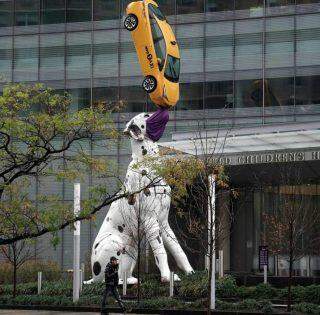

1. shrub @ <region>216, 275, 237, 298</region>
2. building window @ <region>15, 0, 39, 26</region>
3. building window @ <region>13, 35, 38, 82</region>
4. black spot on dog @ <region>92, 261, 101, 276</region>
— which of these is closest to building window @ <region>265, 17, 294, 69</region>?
building window @ <region>13, 35, 38, 82</region>

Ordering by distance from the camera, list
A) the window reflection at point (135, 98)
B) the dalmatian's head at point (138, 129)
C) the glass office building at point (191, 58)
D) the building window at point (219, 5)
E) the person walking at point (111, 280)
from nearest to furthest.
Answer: the person walking at point (111, 280)
the dalmatian's head at point (138, 129)
the glass office building at point (191, 58)
the building window at point (219, 5)
the window reflection at point (135, 98)

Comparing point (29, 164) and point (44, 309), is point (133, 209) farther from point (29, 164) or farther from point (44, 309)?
point (29, 164)

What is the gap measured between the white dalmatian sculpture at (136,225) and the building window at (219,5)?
16473 millimetres

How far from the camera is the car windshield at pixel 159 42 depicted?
27672mm

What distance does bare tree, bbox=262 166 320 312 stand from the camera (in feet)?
101

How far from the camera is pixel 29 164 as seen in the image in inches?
647

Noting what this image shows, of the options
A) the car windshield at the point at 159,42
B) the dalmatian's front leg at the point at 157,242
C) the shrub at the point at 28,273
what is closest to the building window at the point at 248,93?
the shrub at the point at 28,273

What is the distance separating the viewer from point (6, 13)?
4819cm

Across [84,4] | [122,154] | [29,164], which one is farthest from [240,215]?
[29,164]

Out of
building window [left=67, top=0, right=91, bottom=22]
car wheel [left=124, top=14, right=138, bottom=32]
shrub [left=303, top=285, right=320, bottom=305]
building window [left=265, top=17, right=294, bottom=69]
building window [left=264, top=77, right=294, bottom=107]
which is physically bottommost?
shrub [left=303, top=285, right=320, bottom=305]

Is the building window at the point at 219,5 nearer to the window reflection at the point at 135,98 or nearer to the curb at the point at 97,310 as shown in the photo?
the window reflection at the point at 135,98

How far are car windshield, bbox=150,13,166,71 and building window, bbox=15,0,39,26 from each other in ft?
68.6

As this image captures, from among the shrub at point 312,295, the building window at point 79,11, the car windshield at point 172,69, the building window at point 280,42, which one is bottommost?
the shrub at point 312,295

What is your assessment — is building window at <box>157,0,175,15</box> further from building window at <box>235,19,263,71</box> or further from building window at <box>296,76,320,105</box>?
building window at <box>296,76,320,105</box>
